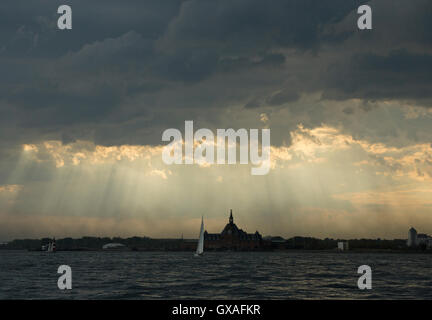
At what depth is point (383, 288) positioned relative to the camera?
182ft

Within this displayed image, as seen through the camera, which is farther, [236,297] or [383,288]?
[383,288]
